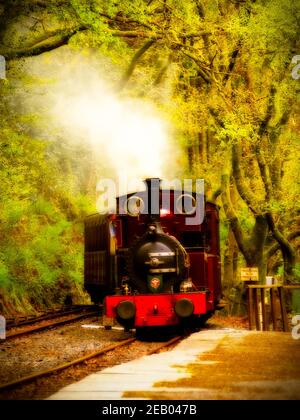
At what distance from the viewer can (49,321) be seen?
54.1 feet

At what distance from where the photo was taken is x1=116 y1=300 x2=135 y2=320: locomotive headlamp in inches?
483

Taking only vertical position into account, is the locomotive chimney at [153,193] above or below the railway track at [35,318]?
above

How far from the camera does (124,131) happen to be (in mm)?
25141

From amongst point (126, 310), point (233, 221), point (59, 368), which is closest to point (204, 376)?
point (59, 368)

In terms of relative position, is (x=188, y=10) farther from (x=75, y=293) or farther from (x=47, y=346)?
(x=75, y=293)

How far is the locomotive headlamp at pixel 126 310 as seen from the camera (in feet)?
40.2

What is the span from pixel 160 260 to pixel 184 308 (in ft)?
3.46

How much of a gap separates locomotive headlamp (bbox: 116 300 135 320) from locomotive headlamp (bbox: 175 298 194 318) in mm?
877

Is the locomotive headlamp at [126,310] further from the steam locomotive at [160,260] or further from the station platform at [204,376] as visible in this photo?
the station platform at [204,376]

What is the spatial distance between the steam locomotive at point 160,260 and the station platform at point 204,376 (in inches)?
62.8

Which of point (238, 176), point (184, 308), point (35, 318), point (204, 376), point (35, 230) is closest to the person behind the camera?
point (204, 376)

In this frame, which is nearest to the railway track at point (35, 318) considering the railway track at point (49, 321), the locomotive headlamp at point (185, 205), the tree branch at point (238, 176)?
the railway track at point (49, 321)

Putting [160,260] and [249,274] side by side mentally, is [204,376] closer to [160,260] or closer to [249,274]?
[160,260]
